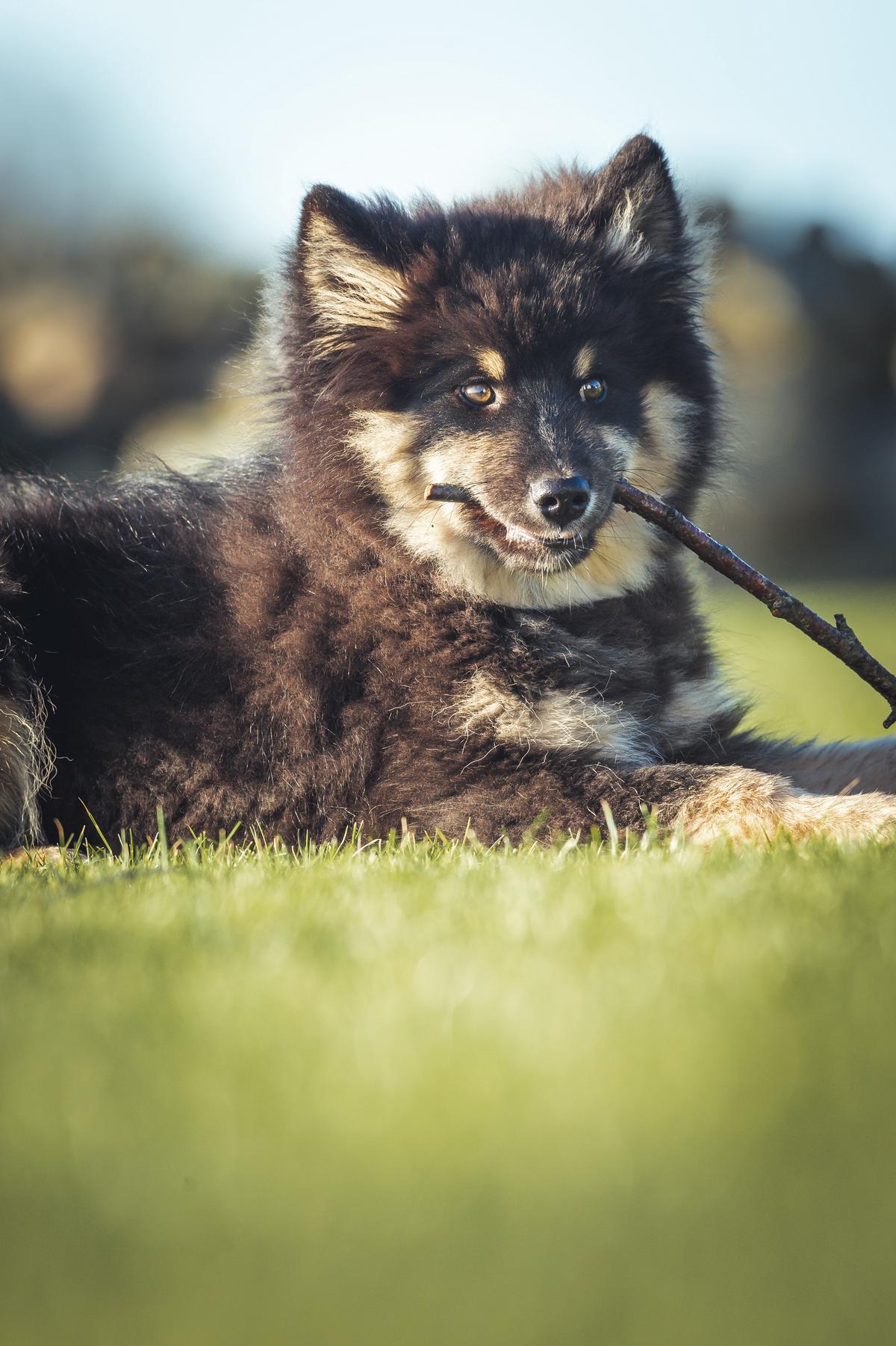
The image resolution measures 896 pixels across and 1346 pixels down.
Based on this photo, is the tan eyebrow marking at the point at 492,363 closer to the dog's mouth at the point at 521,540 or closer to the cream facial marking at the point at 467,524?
the cream facial marking at the point at 467,524

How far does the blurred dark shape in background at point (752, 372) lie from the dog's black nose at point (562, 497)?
14974mm

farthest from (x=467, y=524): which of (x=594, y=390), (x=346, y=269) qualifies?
(x=346, y=269)

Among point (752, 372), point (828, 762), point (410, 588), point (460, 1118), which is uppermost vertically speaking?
Answer: point (752, 372)

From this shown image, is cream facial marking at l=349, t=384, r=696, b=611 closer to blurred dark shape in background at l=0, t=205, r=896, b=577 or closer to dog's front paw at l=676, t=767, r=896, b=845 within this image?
dog's front paw at l=676, t=767, r=896, b=845

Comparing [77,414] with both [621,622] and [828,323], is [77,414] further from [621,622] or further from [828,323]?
[621,622]

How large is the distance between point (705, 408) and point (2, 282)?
20.3 meters

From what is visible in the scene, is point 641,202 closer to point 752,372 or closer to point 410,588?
point 410,588

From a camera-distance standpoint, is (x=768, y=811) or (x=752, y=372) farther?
(x=752, y=372)

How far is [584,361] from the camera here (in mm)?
4008

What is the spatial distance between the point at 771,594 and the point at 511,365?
45.0 inches

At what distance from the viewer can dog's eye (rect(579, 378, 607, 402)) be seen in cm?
404

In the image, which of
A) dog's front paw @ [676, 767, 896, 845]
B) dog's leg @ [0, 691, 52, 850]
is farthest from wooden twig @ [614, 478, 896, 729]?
dog's leg @ [0, 691, 52, 850]

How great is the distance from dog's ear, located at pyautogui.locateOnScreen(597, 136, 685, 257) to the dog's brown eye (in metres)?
0.76

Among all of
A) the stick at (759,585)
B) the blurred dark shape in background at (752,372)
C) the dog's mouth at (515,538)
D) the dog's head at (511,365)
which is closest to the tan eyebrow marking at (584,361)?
the dog's head at (511,365)
